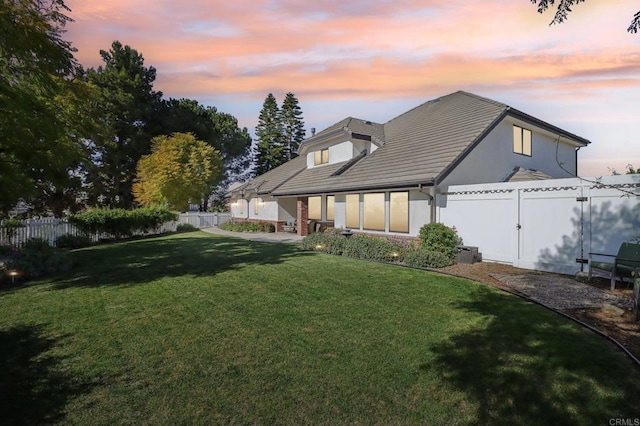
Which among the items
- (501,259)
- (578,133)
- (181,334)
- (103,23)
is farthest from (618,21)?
(578,133)

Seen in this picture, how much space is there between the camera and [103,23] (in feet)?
32.4

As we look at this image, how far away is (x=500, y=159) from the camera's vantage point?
1499 cm

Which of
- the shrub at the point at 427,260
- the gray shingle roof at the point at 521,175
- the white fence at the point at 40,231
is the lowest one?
the shrub at the point at 427,260

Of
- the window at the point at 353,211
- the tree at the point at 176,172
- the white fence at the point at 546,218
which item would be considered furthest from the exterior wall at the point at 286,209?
the white fence at the point at 546,218

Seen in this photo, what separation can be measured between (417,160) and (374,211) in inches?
120

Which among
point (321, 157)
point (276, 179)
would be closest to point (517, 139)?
point (321, 157)

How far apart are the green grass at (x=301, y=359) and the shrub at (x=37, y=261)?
2.16 meters

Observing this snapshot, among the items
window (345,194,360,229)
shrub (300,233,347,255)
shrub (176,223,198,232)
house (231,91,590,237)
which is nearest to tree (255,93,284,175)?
shrub (176,223,198,232)

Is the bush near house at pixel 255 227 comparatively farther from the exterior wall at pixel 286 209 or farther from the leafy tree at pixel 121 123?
the leafy tree at pixel 121 123

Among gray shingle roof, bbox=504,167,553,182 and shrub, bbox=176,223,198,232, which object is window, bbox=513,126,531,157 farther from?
shrub, bbox=176,223,198,232

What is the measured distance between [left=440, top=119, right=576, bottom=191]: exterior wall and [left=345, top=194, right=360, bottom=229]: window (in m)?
4.90

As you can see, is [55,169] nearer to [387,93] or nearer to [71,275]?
[71,275]

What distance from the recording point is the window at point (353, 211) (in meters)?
17.1

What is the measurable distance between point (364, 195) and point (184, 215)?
2127 centimetres
